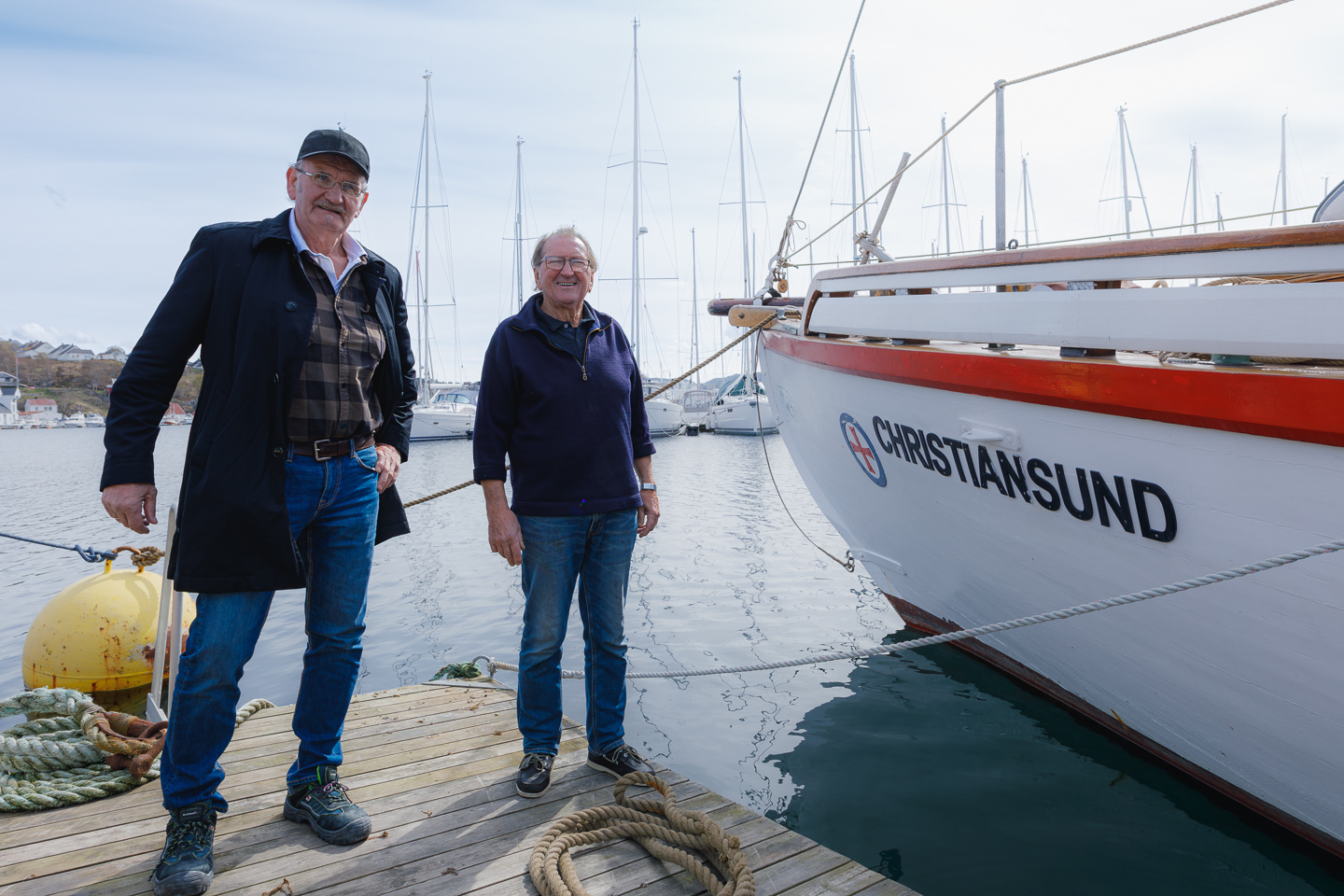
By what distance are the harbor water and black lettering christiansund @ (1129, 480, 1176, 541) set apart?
54.2 inches

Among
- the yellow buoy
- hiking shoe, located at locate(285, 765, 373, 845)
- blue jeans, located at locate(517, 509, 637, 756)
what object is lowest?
the yellow buoy

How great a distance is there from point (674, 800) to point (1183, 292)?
2.37 meters

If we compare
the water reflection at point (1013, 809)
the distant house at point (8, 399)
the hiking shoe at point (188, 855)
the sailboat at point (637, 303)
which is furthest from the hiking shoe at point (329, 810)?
the distant house at point (8, 399)

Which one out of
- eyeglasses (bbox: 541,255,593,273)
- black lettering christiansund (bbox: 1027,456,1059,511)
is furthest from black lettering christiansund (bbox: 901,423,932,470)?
eyeglasses (bbox: 541,255,593,273)

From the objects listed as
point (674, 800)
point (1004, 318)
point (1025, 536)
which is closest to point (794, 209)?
point (1004, 318)

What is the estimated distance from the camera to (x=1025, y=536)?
3.30m

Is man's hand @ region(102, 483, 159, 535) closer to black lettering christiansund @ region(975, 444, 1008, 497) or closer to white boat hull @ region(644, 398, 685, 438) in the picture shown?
black lettering christiansund @ region(975, 444, 1008, 497)

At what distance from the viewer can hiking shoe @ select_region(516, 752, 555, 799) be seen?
266 cm

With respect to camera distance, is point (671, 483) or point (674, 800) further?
point (671, 483)

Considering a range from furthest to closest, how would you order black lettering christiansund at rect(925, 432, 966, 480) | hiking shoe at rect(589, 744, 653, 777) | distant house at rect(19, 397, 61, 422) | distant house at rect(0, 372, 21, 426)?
1. distant house at rect(19, 397, 61, 422)
2. distant house at rect(0, 372, 21, 426)
3. black lettering christiansund at rect(925, 432, 966, 480)
4. hiking shoe at rect(589, 744, 653, 777)

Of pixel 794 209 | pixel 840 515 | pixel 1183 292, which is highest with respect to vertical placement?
pixel 794 209

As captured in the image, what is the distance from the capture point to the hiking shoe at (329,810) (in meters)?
2.32

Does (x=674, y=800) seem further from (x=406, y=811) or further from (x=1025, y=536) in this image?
(x=1025, y=536)

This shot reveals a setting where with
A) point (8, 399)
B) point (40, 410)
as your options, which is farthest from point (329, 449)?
point (8, 399)
